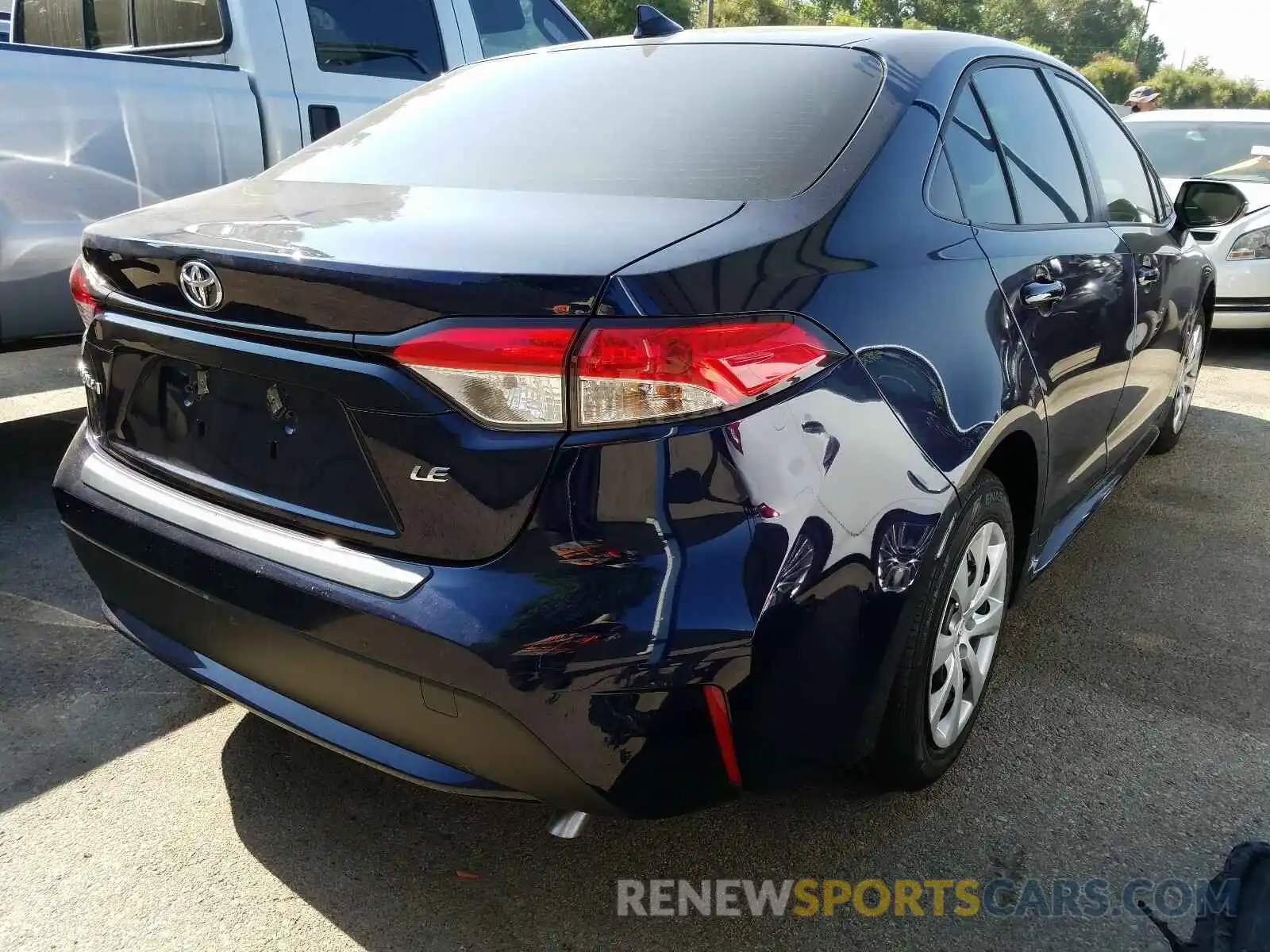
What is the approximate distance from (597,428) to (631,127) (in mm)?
940

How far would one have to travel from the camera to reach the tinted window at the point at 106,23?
5062 millimetres

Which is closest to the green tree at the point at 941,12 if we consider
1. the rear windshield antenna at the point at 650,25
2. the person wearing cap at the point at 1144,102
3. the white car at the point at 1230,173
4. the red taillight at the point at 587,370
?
the person wearing cap at the point at 1144,102

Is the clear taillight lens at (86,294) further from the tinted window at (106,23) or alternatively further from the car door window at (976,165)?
the tinted window at (106,23)

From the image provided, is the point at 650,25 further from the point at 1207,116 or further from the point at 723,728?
the point at 1207,116

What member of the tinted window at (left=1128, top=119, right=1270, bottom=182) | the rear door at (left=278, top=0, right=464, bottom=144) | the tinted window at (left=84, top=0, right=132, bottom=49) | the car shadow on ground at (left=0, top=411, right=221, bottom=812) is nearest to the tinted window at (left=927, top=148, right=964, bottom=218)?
the car shadow on ground at (left=0, top=411, right=221, bottom=812)

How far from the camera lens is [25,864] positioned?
84.7 inches

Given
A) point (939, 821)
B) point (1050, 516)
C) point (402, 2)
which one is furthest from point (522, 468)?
point (402, 2)

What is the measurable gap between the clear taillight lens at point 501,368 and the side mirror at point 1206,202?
3.37 m

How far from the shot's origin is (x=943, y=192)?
2.25 metres

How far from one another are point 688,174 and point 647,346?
1.98ft

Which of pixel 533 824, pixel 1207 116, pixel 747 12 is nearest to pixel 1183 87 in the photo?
pixel 747 12

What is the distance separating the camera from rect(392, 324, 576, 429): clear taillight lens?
5.24ft

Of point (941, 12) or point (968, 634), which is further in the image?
point (941, 12)

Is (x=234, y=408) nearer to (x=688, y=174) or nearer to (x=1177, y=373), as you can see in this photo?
(x=688, y=174)
